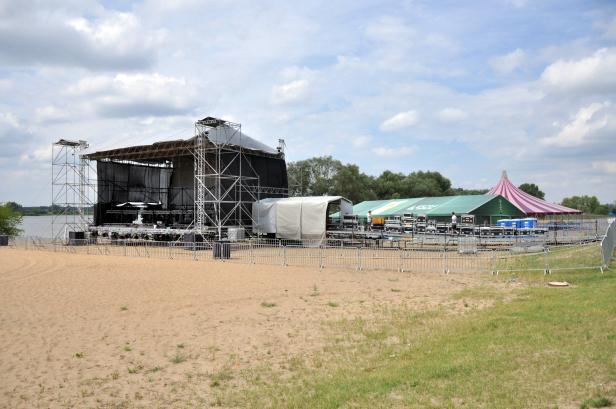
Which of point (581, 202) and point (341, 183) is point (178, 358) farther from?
point (581, 202)

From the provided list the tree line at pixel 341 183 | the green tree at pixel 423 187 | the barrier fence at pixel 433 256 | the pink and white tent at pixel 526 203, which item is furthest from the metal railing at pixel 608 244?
the green tree at pixel 423 187

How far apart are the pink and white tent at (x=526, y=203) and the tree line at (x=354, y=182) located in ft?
64.4

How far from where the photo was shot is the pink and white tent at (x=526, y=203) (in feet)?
133

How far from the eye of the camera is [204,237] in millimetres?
32688

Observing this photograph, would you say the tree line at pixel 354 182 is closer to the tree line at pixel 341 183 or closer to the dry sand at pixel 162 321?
the tree line at pixel 341 183

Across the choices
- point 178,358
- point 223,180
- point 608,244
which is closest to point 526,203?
point 223,180

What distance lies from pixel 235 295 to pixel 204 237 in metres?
20.3

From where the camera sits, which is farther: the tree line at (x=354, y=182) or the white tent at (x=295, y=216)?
the tree line at (x=354, y=182)

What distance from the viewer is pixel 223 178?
34.5 metres

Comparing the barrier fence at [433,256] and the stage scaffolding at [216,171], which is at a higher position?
the stage scaffolding at [216,171]

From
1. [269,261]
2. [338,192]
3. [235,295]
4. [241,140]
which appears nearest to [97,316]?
[235,295]

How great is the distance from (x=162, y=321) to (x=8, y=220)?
148ft

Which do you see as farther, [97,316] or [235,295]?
[235,295]

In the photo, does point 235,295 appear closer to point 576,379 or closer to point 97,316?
point 97,316
